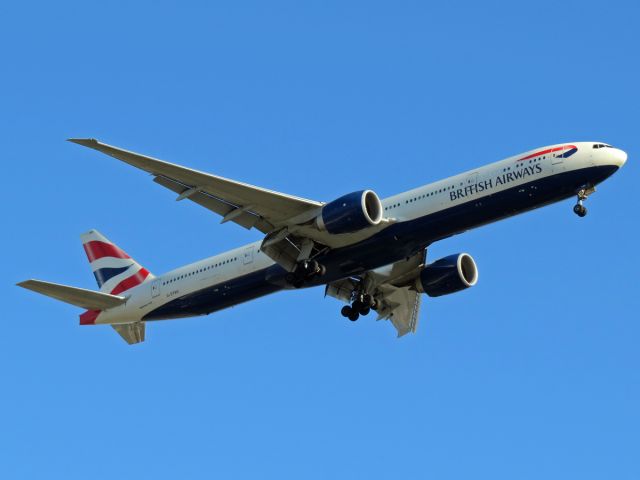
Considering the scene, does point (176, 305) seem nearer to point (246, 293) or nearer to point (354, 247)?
point (246, 293)

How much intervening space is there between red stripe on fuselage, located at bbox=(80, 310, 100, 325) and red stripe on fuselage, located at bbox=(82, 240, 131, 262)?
3456 millimetres

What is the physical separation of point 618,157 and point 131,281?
22.5 meters

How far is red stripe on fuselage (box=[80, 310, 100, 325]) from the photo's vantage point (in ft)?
177

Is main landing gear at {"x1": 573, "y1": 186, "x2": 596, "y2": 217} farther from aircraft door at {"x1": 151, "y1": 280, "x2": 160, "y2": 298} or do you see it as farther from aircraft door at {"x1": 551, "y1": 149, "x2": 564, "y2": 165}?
aircraft door at {"x1": 151, "y1": 280, "x2": 160, "y2": 298}

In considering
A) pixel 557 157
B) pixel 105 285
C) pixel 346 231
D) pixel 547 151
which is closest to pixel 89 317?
pixel 105 285

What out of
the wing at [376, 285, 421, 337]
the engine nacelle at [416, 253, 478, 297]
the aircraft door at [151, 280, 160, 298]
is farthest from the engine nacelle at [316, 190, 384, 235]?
the aircraft door at [151, 280, 160, 298]

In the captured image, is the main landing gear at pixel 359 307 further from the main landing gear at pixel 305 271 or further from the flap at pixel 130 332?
the flap at pixel 130 332

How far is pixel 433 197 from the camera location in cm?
4559

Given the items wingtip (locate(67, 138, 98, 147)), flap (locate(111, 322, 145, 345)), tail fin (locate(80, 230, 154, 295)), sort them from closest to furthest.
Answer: wingtip (locate(67, 138, 98, 147))
flap (locate(111, 322, 145, 345))
tail fin (locate(80, 230, 154, 295))

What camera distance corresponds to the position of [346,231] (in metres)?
44.7

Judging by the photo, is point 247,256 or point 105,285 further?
point 105,285

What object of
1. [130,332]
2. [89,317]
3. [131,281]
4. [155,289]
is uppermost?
[131,281]

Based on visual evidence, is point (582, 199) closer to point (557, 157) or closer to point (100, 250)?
point (557, 157)

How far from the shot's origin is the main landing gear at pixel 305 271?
4700 centimetres
